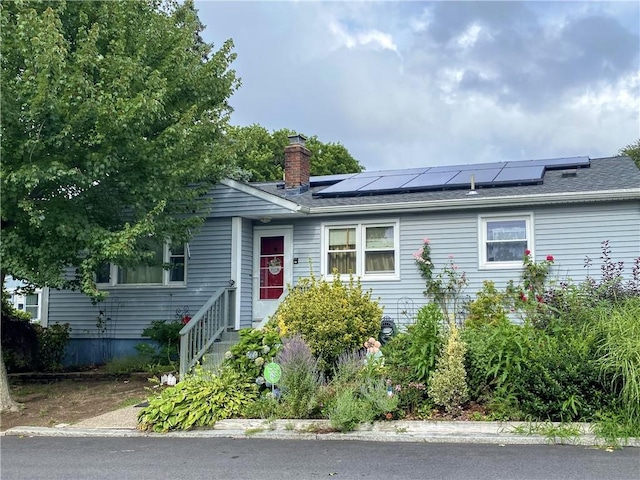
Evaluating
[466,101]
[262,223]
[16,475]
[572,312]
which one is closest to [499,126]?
[466,101]

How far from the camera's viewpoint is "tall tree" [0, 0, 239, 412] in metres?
8.77

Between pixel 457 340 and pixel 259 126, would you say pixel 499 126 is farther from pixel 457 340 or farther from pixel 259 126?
pixel 259 126

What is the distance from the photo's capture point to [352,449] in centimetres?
689

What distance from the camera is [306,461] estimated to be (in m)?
6.38

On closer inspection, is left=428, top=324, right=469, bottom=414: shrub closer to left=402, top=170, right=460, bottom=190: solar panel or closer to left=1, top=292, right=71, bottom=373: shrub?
left=402, top=170, right=460, bottom=190: solar panel

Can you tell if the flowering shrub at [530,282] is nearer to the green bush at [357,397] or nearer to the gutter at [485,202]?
the gutter at [485,202]

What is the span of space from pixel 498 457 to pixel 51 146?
787 cm

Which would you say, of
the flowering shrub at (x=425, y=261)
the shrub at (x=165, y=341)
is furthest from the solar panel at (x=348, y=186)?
the shrub at (x=165, y=341)

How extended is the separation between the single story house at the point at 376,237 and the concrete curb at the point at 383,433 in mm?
4894

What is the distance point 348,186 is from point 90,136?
6.66 m

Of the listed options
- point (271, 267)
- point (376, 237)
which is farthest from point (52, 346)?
point (376, 237)

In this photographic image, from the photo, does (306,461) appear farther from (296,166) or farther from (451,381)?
(296,166)

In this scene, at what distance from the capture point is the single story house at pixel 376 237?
455 inches

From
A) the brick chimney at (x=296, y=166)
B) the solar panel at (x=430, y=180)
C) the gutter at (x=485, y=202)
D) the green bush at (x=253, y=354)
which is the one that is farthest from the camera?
the brick chimney at (x=296, y=166)
